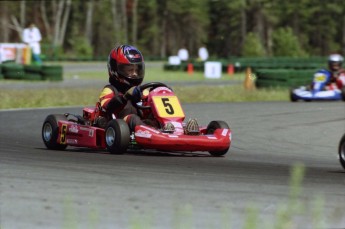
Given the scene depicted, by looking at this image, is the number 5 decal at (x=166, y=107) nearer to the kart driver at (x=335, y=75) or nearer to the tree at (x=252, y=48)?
the kart driver at (x=335, y=75)

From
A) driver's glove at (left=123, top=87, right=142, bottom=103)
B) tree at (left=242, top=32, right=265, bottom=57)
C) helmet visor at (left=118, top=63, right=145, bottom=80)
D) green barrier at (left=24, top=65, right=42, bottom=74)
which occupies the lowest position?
tree at (left=242, top=32, right=265, bottom=57)

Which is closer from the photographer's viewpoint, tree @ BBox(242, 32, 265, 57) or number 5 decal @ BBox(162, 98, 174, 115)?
number 5 decal @ BBox(162, 98, 174, 115)

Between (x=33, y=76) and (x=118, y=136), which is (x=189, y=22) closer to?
(x=33, y=76)

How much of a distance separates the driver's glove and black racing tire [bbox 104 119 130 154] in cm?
45

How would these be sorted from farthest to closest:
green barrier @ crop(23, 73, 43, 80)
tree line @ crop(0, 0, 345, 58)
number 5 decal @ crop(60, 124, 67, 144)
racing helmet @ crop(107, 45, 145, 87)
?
tree line @ crop(0, 0, 345, 58)
green barrier @ crop(23, 73, 43, 80)
number 5 decal @ crop(60, 124, 67, 144)
racing helmet @ crop(107, 45, 145, 87)

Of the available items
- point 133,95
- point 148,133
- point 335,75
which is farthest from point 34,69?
point 148,133

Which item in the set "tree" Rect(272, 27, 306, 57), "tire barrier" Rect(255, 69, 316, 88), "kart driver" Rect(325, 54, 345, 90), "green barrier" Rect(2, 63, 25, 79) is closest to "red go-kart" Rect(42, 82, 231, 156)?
"kart driver" Rect(325, 54, 345, 90)

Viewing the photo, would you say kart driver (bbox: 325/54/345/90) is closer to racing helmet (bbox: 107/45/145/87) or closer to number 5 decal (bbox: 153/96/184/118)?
racing helmet (bbox: 107/45/145/87)

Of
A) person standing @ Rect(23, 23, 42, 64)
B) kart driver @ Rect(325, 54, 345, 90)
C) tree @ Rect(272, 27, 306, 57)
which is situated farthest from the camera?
tree @ Rect(272, 27, 306, 57)

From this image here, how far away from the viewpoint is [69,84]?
28.2 metres

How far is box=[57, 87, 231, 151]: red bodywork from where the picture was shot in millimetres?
9531

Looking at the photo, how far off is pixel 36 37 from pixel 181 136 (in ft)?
78.1

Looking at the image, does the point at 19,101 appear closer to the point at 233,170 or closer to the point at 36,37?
the point at 233,170

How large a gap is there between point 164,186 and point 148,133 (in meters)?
2.83
